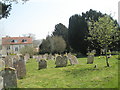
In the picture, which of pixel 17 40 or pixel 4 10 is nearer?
pixel 4 10

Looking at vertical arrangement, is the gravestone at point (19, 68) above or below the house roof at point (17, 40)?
below

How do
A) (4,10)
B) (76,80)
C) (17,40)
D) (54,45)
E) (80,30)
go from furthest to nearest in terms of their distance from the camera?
(17,40), (54,45), (80,30), (4,10), (76,80)

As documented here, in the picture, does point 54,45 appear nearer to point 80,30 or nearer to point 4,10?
point 80,30

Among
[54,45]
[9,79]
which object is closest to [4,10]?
[9,79]

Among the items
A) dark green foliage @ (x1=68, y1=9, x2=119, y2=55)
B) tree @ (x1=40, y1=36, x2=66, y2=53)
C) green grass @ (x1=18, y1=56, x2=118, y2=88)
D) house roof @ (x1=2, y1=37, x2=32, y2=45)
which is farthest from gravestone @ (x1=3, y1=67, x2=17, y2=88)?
house roof @ (x1=2, y1=37, x2=32, y2=45)

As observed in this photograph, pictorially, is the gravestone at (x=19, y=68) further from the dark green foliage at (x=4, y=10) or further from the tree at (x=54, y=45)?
the tree at (x=54, y=45)

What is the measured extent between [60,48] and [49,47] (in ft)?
11.4

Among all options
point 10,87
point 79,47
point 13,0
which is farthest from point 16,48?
point 10,87

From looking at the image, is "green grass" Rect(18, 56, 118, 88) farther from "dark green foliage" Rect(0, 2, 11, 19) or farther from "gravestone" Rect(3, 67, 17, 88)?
"dark green foliage" Rect(0, 2, 11, 19)

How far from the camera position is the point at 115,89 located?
21.6 ft

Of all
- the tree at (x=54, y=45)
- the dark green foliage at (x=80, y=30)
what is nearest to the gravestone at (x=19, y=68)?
the dark green foliage at (x=80, y=30)

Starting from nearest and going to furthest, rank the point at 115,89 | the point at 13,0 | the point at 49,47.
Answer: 1. the point at 115,89
2. the point at 13,0
3. the point at 49,47

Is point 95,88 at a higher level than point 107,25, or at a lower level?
lower

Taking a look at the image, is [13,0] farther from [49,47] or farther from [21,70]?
[49,47]
